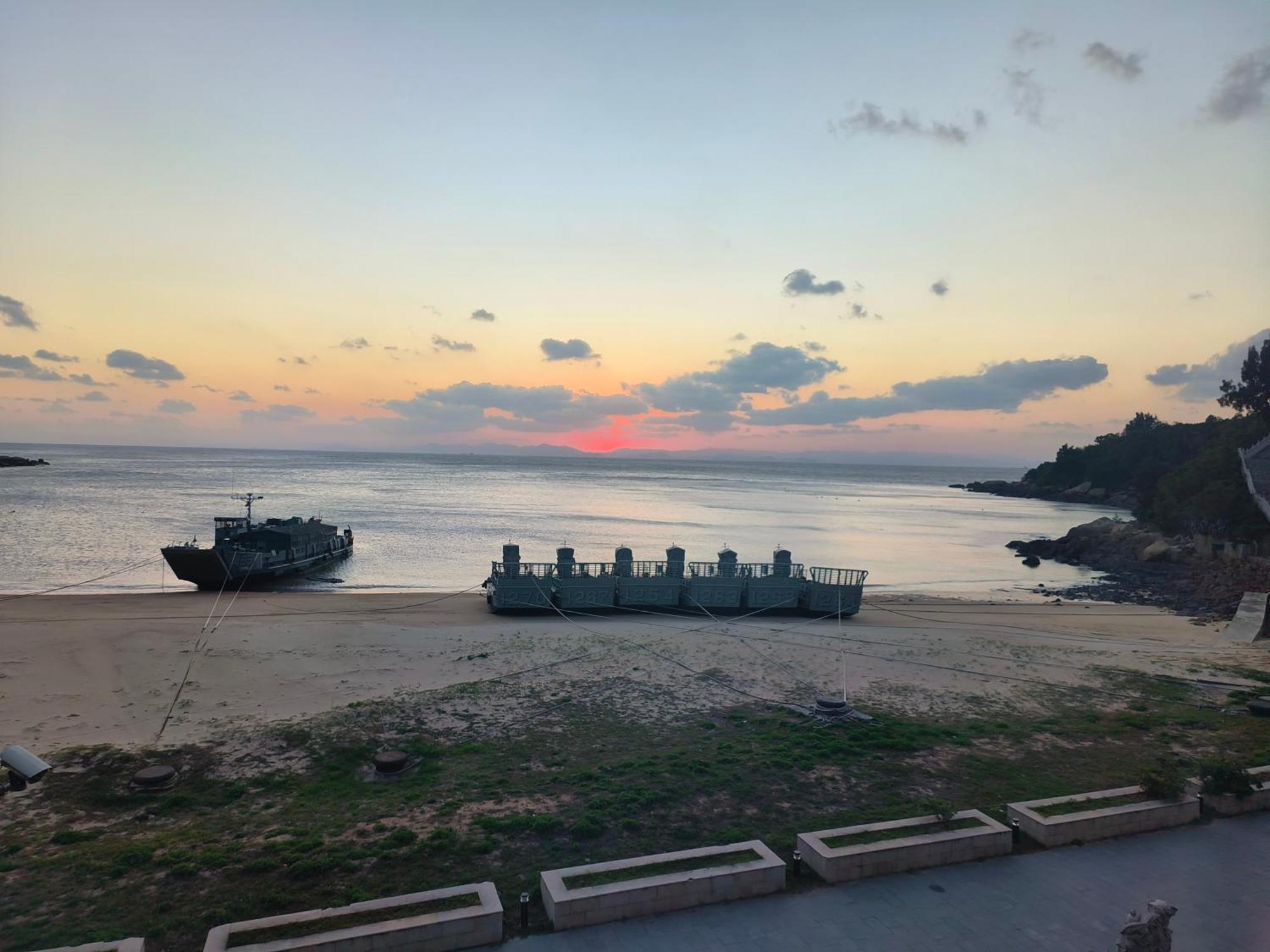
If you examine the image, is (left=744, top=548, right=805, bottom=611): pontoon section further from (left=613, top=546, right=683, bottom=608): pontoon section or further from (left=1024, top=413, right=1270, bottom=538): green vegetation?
(left=1024, top=413, right=1270, bottom=538): green vegetation

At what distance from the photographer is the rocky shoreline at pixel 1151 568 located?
120 feet

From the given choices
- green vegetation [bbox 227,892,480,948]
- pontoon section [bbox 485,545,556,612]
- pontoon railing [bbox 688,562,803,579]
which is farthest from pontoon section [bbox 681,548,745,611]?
green vegetation [bbox 227,892,480,948]

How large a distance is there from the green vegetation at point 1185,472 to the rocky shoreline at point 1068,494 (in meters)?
1.37

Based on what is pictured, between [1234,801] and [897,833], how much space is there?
6.07m

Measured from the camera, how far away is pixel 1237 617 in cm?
2850

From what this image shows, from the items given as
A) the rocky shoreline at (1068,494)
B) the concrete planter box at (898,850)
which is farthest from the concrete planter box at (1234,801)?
the rocky shoreline at (1068,494)

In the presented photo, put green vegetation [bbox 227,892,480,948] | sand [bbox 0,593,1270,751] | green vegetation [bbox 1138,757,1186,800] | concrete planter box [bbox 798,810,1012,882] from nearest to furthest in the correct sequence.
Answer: green vegetation [bbox 227,892,480,948] < concrete planter box [bbox 798,810,1012,882] < green vegetation [bbox 1138,757,1186,800] < sand [bbox 0,593,1270,751]

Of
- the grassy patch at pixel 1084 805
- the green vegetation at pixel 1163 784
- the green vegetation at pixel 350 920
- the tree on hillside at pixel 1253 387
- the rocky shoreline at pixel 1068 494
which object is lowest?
the green vegetation at pixel 350 920

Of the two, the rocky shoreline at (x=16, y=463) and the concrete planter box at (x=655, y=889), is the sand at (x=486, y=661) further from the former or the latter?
the rocky shoreline at (x=16, y=463)

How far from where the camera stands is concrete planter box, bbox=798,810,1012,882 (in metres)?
8.98

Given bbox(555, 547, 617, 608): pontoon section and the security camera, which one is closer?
the security camera

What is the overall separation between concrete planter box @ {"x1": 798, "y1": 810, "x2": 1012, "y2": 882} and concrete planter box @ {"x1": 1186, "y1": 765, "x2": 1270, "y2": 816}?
3966 mm

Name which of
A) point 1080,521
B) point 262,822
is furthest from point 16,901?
point 1080,521

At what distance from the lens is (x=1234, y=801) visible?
1095cm
